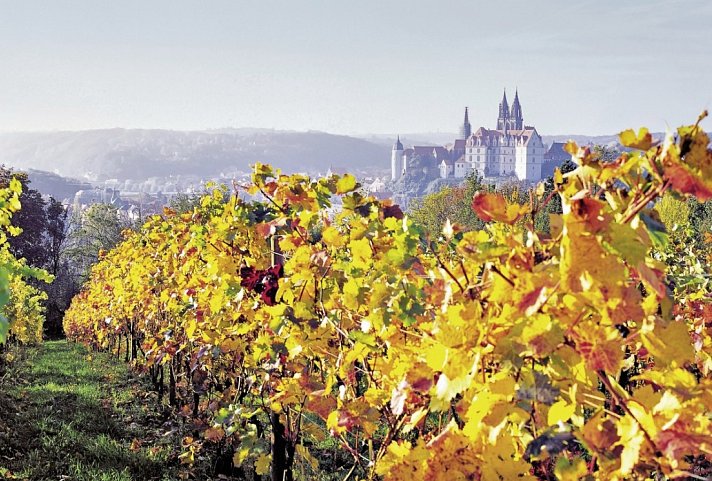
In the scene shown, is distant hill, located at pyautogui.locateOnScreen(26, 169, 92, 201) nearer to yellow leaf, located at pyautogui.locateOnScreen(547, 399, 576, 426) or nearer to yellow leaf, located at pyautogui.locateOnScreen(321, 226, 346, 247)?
yellow leaf, located at pyautogui.locateOnScreen(321, 226, 346, 247)

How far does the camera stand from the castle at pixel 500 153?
14512 centimetres

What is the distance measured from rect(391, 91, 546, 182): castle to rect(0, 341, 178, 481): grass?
138m

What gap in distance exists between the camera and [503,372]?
54.3 inches

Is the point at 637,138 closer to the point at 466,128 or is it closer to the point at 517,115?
the point at 517,115

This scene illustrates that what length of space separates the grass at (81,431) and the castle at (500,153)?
453ft

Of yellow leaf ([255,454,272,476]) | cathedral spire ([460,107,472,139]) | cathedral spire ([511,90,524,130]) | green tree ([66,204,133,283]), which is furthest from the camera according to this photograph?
cathedral spire ([460,107,472,139])

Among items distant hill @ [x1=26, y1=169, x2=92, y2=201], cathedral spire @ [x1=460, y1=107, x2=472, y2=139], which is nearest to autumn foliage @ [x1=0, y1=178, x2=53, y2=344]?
cathedral spire @ [x1=460, y1=107, x2=472, y2=139]

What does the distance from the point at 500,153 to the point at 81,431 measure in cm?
15304

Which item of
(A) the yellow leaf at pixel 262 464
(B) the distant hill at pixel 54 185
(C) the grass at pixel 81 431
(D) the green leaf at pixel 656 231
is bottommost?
(B) the distant hill at pixel 54 185

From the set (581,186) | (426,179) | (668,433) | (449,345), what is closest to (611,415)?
(668,433)

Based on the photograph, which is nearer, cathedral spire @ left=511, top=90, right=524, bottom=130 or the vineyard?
the vineyard

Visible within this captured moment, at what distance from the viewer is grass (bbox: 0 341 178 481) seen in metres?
5.44

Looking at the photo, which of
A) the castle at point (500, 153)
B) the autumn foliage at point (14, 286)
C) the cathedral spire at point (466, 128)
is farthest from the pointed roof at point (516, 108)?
the autumn foliage at point (14, 286)

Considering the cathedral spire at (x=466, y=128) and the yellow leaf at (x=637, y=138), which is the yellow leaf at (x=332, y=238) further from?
the cathedral spire at (x=466, y=128)
